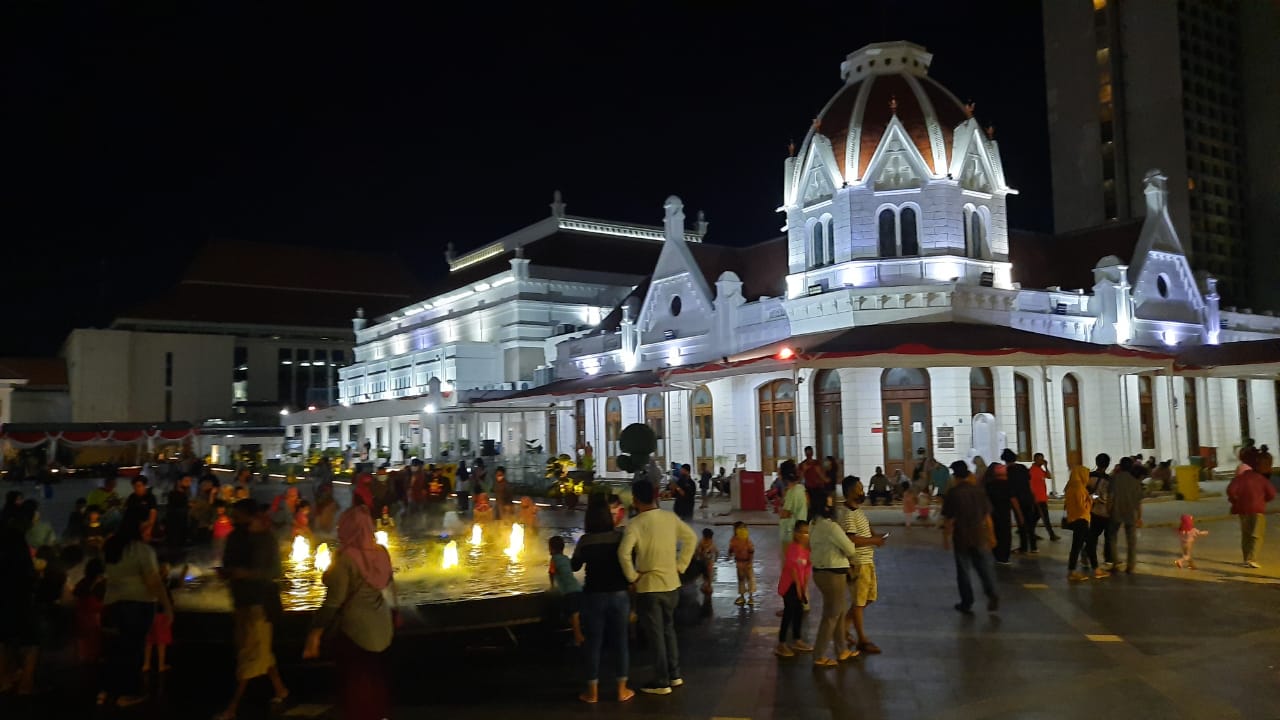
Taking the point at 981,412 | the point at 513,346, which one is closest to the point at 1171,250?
the point at 981,412

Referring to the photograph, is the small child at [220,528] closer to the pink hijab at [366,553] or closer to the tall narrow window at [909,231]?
the pink hijab at [366,553]

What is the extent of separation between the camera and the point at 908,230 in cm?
2942

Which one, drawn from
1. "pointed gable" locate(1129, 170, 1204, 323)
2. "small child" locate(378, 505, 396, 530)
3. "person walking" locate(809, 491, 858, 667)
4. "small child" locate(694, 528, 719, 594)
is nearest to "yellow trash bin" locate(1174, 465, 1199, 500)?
"pointed gable" locate(1129, 170, 1204, 323)

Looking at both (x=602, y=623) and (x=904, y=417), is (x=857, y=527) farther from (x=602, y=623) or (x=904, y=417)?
(x=904, y=417)

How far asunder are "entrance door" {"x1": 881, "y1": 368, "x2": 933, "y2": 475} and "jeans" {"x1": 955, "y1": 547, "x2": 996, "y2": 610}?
53.6 feet

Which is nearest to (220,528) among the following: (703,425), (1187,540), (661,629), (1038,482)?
(661,629)

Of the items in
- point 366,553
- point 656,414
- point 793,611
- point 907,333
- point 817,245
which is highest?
point 817,245

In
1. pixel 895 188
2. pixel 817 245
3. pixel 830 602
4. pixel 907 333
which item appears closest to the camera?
pixel 830 602

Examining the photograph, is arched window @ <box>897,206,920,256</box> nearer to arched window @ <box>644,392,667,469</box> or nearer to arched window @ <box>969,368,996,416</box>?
arched window @ <box>969,368,996,416</box>

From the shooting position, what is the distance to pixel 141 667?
870 centimetres

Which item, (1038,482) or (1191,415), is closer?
(1038,482)

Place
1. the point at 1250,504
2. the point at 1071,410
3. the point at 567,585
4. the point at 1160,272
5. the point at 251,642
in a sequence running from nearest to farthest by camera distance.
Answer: the point at 251,642 < the point at 567,585 < the point at 1250,504 < the point at 1071,410 < the point at 1160,272

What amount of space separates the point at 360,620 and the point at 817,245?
84.9ft

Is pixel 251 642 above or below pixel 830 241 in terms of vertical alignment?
below
